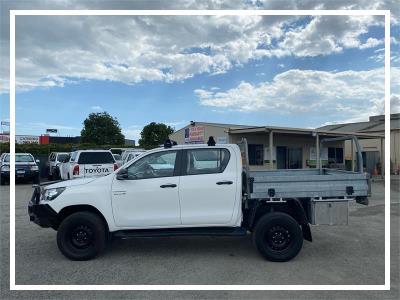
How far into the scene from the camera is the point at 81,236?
20.9 feet

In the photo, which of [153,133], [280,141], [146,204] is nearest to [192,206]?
[146,204]

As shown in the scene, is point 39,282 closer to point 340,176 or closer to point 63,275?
point 63,275

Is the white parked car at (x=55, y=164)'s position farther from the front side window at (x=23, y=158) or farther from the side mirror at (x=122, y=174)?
the side mirror at (x=122, y=174)

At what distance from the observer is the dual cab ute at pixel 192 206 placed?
630 cm

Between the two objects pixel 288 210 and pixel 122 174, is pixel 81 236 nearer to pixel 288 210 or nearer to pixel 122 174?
pixel 122 174

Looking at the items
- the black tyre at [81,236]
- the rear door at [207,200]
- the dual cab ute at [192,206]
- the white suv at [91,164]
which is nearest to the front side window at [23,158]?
the white suv at [91,164]

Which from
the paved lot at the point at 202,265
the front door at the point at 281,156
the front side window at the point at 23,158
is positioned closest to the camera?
the paved lot at the point at 202,265

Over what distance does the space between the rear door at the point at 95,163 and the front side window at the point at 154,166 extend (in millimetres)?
10968

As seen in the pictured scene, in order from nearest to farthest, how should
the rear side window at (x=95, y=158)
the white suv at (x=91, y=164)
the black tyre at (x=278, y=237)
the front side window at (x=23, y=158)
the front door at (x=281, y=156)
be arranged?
the black tyre at (x=278, y=237)
the white suv at (x=91, y=164)
the rear side window at (x=95, y=158)
the front side window at (x=23, y=158)
the front door at (x=281, y=156)

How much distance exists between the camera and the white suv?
17.2 meters

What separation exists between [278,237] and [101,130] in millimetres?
51603

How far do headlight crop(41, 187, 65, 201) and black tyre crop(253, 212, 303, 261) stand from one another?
3.18 m

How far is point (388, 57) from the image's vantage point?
4.93m

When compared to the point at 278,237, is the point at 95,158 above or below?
above
